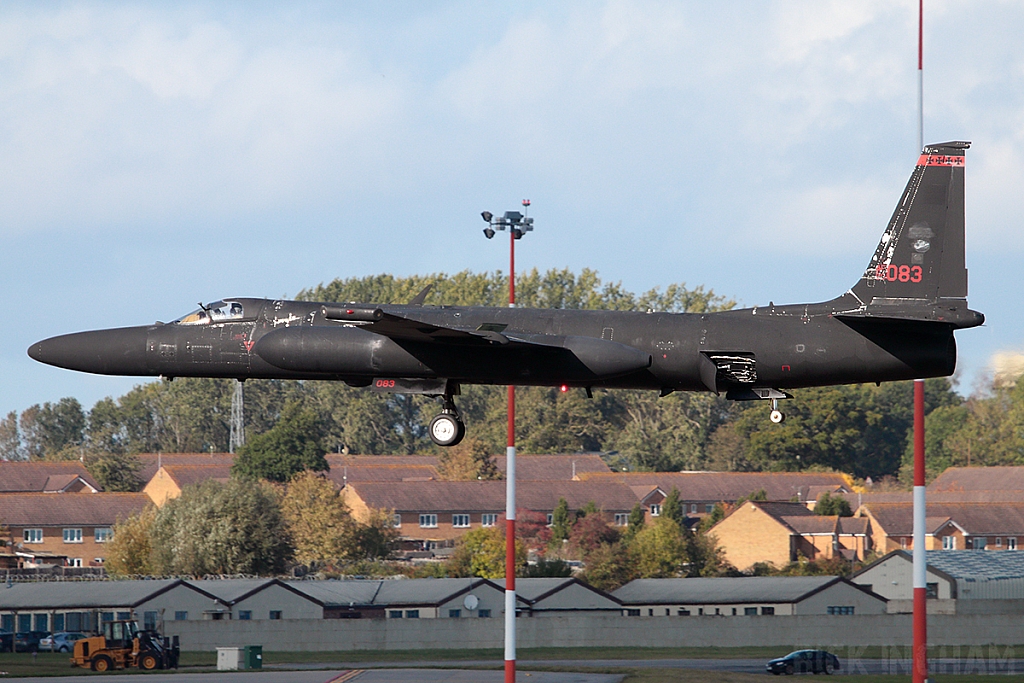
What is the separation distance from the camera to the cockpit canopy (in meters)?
33.1

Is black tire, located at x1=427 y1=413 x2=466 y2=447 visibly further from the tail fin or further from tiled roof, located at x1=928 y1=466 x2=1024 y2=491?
tiled roof, located at x1=928 y1=466 x2=1024 y2=491

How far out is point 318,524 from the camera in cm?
10475

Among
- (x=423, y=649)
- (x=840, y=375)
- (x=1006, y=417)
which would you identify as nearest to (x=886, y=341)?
(x=840, y=375)

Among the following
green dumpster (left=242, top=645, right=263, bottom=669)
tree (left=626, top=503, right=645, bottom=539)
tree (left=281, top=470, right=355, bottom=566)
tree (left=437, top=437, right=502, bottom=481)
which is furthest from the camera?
tree (left=437, top=437, right=502, bottom=481)

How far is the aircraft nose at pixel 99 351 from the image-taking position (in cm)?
3344

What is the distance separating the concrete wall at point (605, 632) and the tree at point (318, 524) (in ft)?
89.3

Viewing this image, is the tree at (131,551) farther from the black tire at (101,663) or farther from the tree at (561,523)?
the black tire at (101,663)

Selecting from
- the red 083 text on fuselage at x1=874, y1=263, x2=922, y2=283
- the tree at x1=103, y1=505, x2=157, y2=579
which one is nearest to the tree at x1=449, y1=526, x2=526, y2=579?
the tree at x1=103, y1=505, x2=157, y2=579

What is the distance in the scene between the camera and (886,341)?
30.1 metres

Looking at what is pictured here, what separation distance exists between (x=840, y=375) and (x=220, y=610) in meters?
56.1

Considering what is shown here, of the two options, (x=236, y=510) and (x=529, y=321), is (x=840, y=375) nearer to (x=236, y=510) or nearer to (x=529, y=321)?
(x=529, y=321)

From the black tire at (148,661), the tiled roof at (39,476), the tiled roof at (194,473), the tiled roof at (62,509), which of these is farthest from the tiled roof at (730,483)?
the black tire at (148,661)

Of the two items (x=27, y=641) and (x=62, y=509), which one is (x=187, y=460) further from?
(x=27, y=641)

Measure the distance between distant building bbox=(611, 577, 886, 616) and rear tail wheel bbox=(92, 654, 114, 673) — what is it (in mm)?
32675
